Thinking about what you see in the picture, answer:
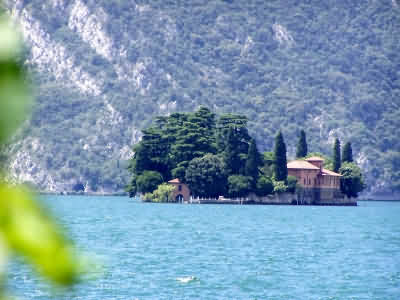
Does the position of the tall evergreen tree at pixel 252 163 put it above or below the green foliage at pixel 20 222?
above

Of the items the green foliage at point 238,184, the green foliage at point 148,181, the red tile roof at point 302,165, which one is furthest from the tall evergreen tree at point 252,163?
the red tile roof at point 302,165

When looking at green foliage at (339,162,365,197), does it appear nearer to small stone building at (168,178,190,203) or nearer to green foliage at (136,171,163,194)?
small stone building at (168,178,190,203)

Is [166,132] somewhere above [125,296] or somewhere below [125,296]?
above

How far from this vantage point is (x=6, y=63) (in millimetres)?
971

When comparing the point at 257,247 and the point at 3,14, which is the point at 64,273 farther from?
the point at 257,247

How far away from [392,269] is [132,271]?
11.3 metres

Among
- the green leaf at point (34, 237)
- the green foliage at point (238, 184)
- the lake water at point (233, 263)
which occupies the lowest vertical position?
the lake water at point (233, 263)

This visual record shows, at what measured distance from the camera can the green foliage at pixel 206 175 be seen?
11962cm

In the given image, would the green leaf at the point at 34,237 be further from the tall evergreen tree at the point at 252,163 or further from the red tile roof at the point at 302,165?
the red tile roof at the point at 302,165

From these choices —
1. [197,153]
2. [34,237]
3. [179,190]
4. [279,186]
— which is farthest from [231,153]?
[34,237]

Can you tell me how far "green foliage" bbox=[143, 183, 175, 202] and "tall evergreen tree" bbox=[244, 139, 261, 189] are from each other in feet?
33.4

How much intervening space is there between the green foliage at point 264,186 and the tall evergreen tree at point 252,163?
36.4 inches

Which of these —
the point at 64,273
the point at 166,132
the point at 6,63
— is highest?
the point at 166,132

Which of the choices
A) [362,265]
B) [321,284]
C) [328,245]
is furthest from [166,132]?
[321,284]
